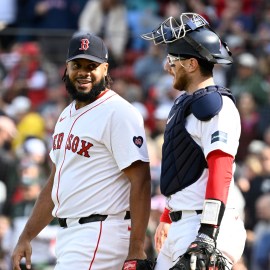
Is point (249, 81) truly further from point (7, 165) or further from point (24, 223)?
point (24, 223)

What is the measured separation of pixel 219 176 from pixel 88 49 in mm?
1315

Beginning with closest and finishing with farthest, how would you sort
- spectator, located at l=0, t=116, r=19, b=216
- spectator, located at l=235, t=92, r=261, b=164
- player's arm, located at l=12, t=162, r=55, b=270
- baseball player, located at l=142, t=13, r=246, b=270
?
baseball player, located at l=142, t=13, r=246, b=270 < player's arm, located at l=12, t=162, r=55, b=270 < spectator, located at l=0, t=116, r=19, b=216 < spectator, located at l=235, t=92, r=261, b=164

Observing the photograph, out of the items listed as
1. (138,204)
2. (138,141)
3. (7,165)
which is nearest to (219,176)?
(138,204)

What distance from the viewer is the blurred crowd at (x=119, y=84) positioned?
10940 mm

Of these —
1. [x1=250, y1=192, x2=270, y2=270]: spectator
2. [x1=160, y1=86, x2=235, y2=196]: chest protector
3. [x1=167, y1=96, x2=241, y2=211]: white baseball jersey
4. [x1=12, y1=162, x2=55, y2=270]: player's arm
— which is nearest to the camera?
[x1=167, y1=96, x2=241, y2=211]: white baseball jersey

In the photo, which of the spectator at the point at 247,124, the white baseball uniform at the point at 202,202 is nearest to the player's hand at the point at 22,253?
the white baseball uniform at the point at 202,202

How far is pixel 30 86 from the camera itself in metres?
14.1

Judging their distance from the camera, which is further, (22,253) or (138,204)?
(22,253)

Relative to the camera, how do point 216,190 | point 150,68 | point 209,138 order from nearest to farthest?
point 216,190 → point 209,138 → point 150,68

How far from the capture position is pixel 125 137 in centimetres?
607

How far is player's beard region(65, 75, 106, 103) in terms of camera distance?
6.25m

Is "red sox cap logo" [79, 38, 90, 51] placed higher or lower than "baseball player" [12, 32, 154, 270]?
higher

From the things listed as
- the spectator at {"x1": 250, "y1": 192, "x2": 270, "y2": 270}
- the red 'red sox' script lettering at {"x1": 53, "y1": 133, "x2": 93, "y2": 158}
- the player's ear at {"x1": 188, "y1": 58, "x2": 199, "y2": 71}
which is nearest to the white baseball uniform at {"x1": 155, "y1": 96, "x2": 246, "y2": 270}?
the player's ear at {"x1": 188, "y1": 58, "x2": 199, "y2": 71}

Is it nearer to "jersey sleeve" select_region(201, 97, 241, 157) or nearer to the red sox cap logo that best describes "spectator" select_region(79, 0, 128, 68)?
the red sox cap logo
